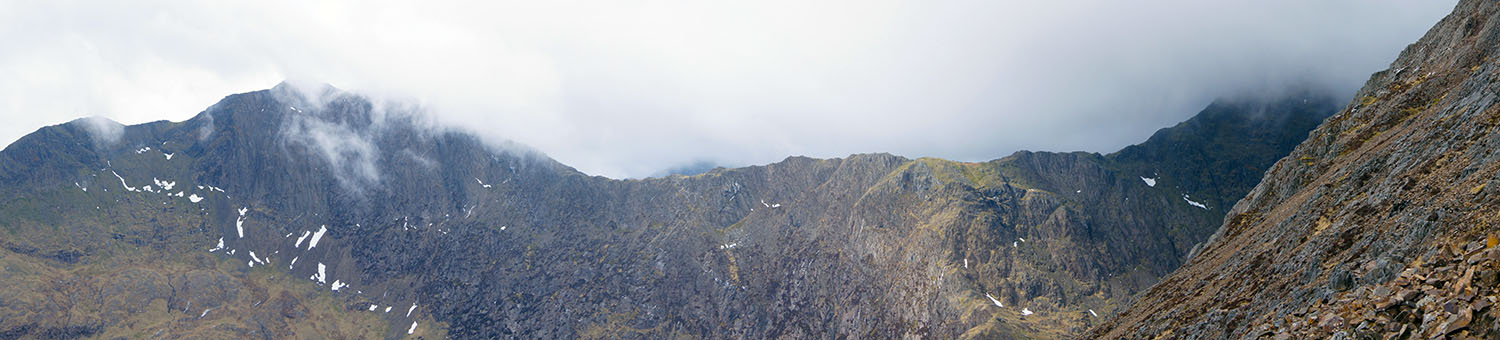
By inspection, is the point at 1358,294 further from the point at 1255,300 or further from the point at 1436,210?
the point at 1255,300

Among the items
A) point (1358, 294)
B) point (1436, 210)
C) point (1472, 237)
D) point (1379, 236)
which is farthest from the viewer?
point (1379, 236)

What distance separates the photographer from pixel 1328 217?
174ft

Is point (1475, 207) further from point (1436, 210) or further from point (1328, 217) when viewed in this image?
point (1328, 217)

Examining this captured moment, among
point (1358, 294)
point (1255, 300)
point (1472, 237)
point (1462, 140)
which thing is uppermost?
point (1462, 140)

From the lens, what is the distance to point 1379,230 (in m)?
37.5

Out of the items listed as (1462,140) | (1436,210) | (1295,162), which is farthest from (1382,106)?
(1436,210)

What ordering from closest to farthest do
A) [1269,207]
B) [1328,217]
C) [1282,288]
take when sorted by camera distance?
[1282,288] < [1328,217] < [1269,207]

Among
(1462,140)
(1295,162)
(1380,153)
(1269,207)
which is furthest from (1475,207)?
(1295,162)

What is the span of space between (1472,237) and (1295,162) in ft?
249

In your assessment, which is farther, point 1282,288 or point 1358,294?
point 1282,288

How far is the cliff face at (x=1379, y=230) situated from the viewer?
78.9ft

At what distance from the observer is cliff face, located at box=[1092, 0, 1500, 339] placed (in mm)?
24047

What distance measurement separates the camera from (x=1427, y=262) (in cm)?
2570

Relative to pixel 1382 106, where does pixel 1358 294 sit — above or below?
below
